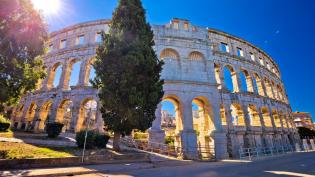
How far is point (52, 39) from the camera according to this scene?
94.5ft

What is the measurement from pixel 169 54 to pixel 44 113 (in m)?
19.0

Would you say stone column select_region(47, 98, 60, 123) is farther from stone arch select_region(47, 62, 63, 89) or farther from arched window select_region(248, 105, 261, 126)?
arched window select_region(248, 105, 261, 126)

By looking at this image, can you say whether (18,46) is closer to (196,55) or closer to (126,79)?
(126,79)

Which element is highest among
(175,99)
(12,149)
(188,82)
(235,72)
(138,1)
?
(138,1)

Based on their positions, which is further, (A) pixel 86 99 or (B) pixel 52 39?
(B) pixel 52 39

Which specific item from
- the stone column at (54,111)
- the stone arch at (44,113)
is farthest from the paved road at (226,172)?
the stone arch at (44,113)

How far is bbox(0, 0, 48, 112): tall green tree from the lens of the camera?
9656mm

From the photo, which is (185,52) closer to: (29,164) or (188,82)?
(188,82)

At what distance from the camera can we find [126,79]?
12.3 metres

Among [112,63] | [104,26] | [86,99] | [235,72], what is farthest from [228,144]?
[104,26]

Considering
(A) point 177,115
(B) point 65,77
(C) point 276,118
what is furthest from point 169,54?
(C) point 276,118

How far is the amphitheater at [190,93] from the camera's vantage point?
1959 centimetres

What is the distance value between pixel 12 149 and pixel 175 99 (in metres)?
15.1

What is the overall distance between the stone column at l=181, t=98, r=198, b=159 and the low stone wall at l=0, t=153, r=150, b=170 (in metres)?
6.44
